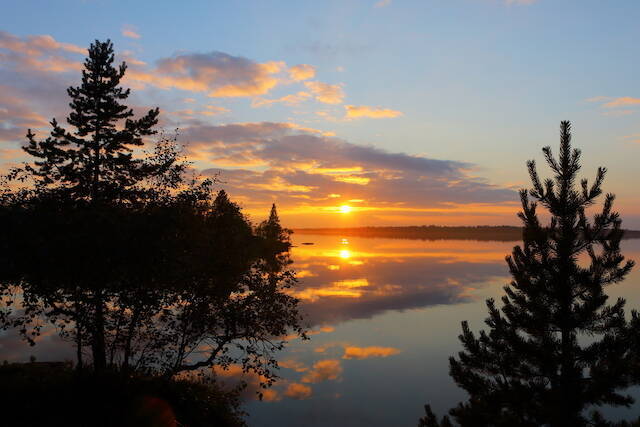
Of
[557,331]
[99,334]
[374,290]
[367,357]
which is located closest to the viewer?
[557,331]

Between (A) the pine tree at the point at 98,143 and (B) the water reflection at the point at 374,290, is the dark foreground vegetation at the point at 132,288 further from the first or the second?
(B) the water reflection at the point at 374,290

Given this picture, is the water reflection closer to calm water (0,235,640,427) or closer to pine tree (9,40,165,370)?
calm water (0,235,640,427)

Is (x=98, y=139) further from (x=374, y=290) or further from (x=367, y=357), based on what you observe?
(x=374, y=290)

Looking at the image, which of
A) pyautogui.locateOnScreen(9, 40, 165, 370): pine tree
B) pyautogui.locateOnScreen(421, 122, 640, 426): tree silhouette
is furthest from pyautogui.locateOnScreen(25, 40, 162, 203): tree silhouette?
pyautogui.locateOnScreen(421, 122, 640, 426): tree silhouette

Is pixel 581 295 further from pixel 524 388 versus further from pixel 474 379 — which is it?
pixel 474 379

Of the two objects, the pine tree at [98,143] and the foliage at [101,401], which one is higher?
the pine tree at [98,143]

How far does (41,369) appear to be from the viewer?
19.1 meters

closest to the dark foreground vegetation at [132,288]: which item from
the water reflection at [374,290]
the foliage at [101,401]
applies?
the foliage at [101,401]

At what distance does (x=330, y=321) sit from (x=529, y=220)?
1153 inches

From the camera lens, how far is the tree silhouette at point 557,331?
14.8 meters

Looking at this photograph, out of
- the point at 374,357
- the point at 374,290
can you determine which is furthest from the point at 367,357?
the point at 374,290

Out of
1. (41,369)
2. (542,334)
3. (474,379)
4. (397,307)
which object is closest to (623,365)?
(542,334)

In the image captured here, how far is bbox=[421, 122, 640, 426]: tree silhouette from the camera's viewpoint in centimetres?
1483

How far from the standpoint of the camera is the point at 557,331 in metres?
15.7
